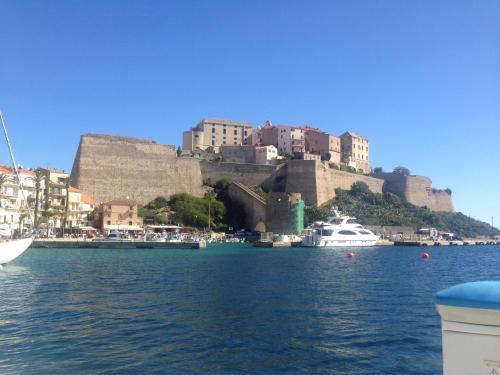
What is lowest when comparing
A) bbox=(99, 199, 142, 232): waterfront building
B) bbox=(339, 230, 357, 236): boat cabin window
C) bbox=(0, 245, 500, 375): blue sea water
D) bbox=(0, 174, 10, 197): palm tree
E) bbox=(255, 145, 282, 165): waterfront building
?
bbox=(0, 245, 500, 375): blue sea water

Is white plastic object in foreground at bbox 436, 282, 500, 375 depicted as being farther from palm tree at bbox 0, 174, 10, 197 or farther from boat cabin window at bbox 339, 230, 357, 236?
boat cabin window at bbox 339, 230, 357, 236

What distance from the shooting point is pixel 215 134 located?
74000 millimetres

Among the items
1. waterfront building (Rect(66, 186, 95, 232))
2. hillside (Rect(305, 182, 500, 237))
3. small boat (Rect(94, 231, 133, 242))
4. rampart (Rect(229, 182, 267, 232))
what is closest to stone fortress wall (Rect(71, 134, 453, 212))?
hillside (Rect(305, 182, 500, 237))

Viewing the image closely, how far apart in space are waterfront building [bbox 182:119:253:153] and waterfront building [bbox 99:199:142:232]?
26.0 m

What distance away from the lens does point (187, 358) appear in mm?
7211

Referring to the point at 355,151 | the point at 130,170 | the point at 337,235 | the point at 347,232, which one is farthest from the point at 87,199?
the point at 355,151

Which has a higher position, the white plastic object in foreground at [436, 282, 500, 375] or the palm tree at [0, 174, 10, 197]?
the palm tree at [0, 174, 10, 197]

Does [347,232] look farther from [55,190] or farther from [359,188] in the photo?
[55,190]

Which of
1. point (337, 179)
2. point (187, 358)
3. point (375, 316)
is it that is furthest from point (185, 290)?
point (337, 179)

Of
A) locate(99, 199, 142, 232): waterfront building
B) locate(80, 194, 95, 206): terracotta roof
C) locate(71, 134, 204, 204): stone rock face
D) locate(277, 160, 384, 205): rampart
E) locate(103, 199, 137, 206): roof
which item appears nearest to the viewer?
locate(99, 199, 142, 232): waterfront building

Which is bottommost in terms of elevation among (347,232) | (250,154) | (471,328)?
(471,328)

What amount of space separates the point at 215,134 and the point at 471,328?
72.7 m

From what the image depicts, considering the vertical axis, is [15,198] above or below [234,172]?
below

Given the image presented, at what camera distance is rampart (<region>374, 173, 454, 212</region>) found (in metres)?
74.5
